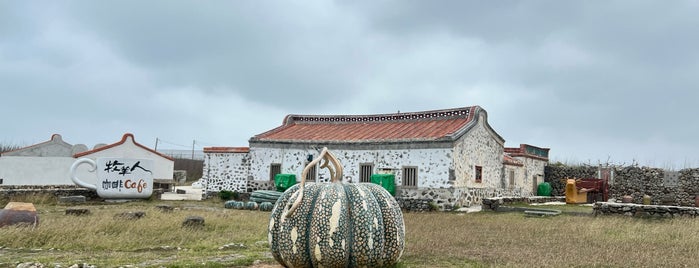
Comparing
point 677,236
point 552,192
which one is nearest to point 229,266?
point 677,236

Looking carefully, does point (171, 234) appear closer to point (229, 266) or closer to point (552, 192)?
point (229, 266)

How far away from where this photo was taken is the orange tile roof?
23828 mm

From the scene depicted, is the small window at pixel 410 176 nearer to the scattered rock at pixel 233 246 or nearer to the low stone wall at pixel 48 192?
the scattered rock at pixel 233 246

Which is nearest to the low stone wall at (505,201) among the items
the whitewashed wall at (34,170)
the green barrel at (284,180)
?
the green barrel at (284,180)

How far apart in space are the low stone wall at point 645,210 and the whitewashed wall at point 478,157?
239 inches

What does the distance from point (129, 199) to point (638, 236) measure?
20377mm

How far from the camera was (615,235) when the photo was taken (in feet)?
40.8

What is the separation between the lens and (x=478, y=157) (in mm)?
24109

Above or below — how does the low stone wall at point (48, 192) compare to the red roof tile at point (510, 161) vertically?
below

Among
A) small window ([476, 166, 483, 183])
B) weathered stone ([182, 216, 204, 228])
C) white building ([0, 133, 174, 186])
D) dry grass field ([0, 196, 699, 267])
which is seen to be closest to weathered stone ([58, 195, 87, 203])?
white building ([0, 133, 174, 186])

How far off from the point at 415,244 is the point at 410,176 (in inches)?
494

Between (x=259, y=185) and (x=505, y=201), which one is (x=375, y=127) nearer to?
(x=259, y=185)

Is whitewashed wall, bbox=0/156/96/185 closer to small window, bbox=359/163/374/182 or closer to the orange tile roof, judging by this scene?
the orange tile roof

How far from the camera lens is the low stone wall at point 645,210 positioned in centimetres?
1656
